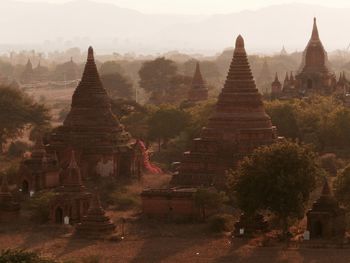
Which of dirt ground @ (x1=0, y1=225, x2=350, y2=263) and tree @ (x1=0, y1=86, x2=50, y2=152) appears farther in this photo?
tree @ (x1=0, y1=86, x2=50, y2=152)

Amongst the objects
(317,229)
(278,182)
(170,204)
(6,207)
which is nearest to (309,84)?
(170,204)

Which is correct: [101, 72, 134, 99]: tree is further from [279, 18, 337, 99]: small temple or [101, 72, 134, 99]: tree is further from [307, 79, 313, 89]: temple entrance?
[307, 79, 313, 89]: temple entrance

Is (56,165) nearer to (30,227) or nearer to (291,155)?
(30,227)

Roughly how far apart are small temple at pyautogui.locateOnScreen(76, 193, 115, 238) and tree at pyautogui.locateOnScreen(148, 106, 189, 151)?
75.0 ft

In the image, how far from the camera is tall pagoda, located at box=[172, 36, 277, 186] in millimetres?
46625

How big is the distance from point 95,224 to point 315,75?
3629 centimetres

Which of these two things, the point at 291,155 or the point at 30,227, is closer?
the point at 291,155

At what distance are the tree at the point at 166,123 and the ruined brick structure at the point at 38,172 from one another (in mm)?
15082

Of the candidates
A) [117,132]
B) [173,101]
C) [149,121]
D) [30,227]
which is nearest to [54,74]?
[173,101]

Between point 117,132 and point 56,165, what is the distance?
13.8 ft

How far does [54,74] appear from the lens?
537ft

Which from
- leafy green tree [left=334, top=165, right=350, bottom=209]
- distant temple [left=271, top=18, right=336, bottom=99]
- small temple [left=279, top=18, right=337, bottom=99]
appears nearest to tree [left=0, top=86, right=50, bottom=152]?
small temple [left=279, top=18, right=337, bottom=99]

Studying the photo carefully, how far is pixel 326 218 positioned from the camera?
A: 3834 cm

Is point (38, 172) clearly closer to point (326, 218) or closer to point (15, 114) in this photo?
point (326, 218)
